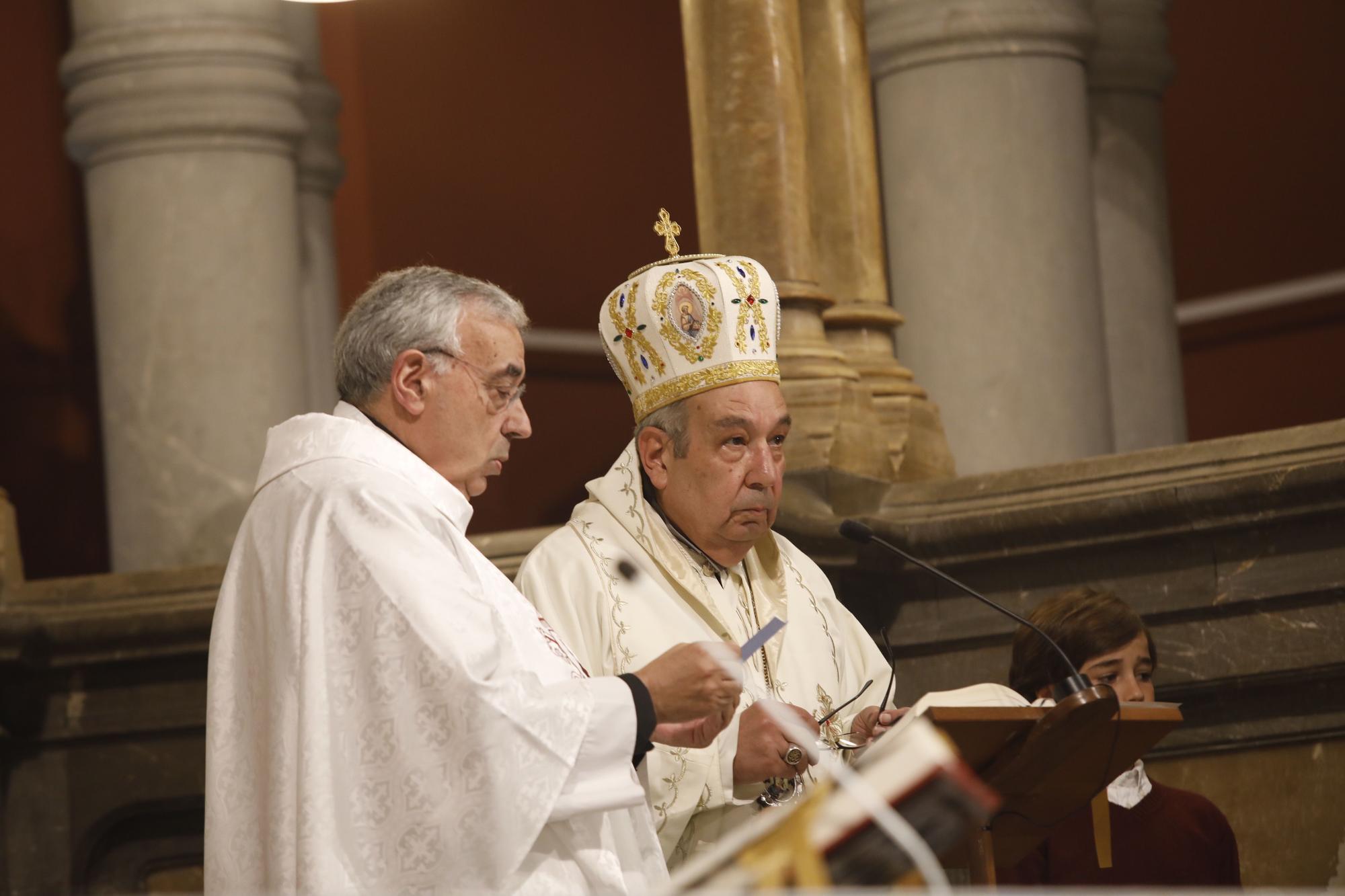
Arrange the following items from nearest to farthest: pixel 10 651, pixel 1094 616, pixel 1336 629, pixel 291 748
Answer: pixel 291 748 < pixel 1094 616 < pixel 1336 629 < pixel 10 651

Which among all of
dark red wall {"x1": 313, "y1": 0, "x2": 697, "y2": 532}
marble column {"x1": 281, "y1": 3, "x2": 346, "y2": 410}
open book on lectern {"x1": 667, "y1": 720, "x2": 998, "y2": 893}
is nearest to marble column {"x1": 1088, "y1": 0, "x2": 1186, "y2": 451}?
dark red wall {"x1": 313, "y1": 0, "x2": 697, "y2": 532}

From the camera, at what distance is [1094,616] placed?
4.02 metres

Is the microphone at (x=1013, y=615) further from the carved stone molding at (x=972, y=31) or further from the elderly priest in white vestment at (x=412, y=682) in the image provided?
the carved stone molding at (x=972, y=31)

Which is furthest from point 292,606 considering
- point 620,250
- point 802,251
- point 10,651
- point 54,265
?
point 620,250

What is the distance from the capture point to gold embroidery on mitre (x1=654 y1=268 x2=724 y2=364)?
4008mm

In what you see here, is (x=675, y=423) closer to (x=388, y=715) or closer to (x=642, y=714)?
(x=642, y=714)

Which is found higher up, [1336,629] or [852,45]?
[852,45]

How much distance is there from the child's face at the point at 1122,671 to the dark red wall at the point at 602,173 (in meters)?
4.55

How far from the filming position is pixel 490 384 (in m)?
3.20

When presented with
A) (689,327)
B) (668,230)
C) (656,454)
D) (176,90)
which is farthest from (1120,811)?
(176,90)

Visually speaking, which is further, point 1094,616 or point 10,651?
point 10,651

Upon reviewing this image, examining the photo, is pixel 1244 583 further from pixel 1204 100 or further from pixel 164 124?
pixel 1204 100

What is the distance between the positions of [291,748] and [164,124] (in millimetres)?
3532

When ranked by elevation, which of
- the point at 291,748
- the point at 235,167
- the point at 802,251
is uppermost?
the point at 235,167
